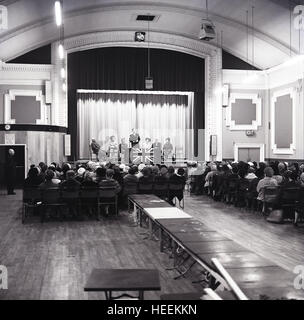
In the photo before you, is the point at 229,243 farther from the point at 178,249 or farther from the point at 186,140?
the point at 186,140

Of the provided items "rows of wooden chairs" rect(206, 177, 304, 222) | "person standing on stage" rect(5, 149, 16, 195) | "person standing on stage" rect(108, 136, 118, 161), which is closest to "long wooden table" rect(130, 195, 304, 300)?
"rows of wooden chairs" rect(206, 177, 304, 222)

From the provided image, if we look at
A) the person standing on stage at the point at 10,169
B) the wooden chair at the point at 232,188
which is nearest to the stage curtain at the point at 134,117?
the person standing on stage at the point at 10,169

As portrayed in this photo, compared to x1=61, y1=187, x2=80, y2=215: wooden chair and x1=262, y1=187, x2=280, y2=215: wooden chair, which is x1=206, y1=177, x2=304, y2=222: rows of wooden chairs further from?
x1=61, y1=187, x2=80, y2=215: wooden chair

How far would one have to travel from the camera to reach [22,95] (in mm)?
17500

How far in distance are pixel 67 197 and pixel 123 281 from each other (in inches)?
233

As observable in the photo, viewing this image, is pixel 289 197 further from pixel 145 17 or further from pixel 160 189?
pixel 145 17

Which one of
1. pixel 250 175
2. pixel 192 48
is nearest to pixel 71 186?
pixel 250 175

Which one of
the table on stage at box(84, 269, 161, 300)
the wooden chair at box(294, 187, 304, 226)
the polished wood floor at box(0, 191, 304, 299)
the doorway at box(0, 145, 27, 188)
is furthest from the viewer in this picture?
the doorway at box(0, 145, 27, 188)

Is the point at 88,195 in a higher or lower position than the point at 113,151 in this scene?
lower

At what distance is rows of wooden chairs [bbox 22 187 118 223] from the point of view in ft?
28.7

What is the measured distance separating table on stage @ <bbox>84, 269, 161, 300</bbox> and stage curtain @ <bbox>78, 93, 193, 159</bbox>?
17.1 m
